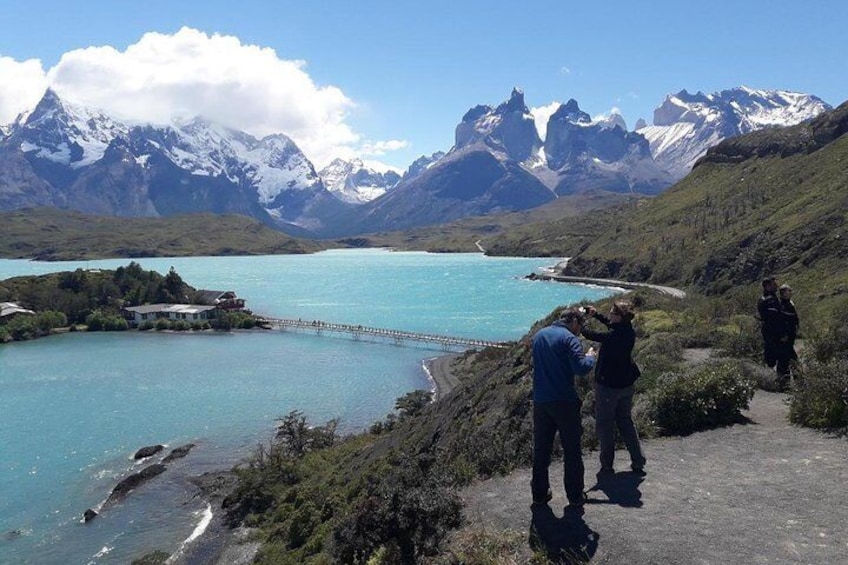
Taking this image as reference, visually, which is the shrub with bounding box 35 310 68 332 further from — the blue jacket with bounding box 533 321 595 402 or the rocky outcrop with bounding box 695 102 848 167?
the rocky outcrop with bounding box 695 102 848 167

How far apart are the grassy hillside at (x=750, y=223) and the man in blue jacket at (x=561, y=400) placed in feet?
104

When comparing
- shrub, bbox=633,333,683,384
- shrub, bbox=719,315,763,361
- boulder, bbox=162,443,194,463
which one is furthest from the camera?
boulder, bbox=162,443,194,463

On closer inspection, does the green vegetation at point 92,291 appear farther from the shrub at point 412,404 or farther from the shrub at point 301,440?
the shrub at point 301,440

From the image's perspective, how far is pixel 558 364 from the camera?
970 centimetres

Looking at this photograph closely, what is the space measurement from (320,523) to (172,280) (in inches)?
4775

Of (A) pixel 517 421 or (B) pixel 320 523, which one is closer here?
(A) pixel 517 421

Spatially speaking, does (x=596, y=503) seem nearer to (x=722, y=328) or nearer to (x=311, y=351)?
(x=722, y=328)

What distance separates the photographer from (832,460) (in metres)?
10.7

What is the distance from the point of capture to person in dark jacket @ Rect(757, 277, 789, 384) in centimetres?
1506

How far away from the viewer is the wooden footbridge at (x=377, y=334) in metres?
88.1

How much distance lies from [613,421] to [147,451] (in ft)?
140

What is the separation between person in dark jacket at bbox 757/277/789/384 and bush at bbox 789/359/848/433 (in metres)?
1.98

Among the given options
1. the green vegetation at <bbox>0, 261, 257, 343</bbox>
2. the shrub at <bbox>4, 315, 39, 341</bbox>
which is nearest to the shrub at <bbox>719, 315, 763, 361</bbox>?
the green vegetation at <bbox>0, 261, 257, 343</bbox>

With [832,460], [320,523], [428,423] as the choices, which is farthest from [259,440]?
[832,460]
